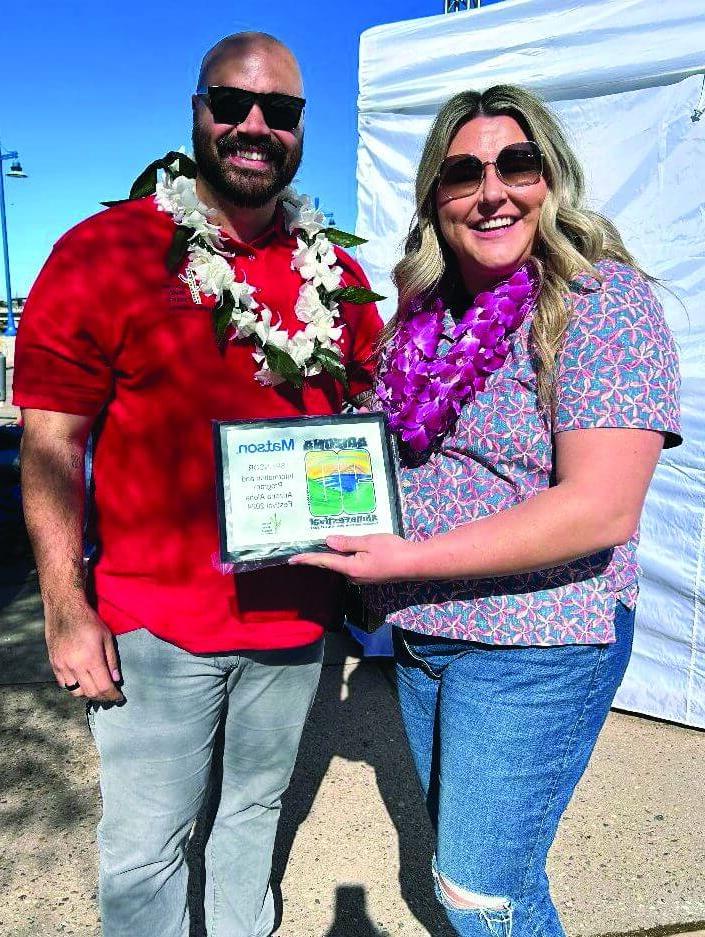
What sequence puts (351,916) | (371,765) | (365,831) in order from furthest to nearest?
(371,765) < (365,831) < (351,916)

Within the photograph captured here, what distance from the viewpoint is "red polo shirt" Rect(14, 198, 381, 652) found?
1.71 m

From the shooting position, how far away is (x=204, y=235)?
1.83m

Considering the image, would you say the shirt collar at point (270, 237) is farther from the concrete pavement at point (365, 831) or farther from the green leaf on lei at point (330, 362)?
the concrete pavement at point (365, 831)

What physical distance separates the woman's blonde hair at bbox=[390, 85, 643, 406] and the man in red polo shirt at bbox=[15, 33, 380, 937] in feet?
1.05

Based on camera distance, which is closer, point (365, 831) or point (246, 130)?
point (246, 130)

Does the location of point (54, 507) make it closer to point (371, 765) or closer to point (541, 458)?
point (541, 458)

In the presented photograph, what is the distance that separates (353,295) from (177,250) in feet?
1.58

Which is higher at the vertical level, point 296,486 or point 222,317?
point 222,317

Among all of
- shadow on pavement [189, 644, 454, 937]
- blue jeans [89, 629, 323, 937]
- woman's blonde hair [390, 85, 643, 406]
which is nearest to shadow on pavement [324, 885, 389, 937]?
shadow on pavement [189, 644, 454, 937]

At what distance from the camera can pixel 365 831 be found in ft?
9.10

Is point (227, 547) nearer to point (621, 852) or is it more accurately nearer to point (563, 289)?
point (563, 289)

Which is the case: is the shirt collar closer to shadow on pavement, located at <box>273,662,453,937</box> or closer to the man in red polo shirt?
the man in red polo shirt

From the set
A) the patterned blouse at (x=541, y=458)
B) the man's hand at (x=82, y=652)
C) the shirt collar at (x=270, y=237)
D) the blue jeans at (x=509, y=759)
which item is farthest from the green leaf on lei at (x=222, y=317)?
the blue jeans at (x=509, y=759)

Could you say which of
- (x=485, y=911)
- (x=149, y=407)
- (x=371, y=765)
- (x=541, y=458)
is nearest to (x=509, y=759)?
(x=485, y=911)
